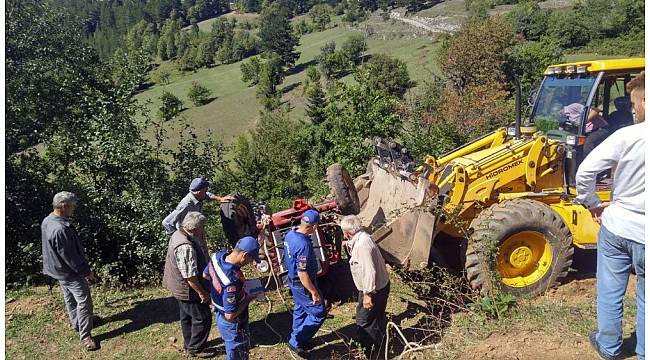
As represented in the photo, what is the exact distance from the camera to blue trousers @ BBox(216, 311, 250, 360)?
5340 mm

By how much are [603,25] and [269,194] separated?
3230cm

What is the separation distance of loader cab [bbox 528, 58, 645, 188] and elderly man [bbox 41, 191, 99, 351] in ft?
20.1

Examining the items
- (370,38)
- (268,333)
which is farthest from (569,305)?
(370,38)

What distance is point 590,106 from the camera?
22.8 feet

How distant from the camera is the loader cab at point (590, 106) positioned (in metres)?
6.94

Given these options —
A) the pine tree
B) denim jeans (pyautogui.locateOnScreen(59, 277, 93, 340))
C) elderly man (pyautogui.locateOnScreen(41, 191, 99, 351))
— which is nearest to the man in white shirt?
elderly man (pyautogui.locateOnScreen(41, 191, 99, 351))

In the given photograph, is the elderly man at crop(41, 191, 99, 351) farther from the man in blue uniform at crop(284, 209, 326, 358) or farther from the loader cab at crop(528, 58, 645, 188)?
the loader cab at crop(528, 58, 645, 188)

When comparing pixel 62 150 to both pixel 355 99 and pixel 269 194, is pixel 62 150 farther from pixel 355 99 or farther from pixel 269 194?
pixel 269 194

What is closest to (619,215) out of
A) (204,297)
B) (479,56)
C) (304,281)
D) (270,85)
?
(304,281)

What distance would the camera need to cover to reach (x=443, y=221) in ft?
22.7

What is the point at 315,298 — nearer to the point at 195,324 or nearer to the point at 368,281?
the point at 368,281

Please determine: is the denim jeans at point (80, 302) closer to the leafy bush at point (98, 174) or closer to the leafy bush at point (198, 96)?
the leafy bush at point (98, 174)

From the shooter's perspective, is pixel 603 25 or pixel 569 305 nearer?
pixel 569 305

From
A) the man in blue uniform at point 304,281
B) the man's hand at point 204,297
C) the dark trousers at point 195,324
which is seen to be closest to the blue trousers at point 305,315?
→ the man in blue uniform at point 304,281
